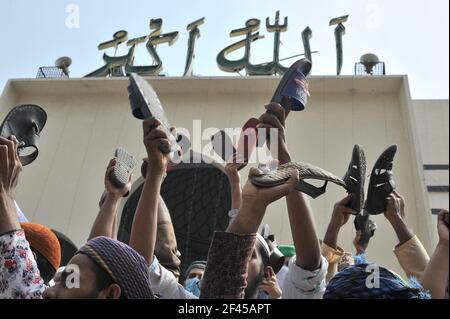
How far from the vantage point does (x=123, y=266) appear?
4.36 feet

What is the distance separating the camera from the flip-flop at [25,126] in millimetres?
2307

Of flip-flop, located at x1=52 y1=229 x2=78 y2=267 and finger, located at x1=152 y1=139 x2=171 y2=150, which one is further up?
flip-flop, located at x1=52 y1=229 x2=78 y2=267

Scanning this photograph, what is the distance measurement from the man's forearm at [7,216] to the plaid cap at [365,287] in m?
0.81

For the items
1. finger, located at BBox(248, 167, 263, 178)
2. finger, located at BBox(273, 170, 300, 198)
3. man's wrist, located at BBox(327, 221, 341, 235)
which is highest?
man's wrist, located at BBox(327, 221, 341, 235)

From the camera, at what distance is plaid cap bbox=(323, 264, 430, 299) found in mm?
1257

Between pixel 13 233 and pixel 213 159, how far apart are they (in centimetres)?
571

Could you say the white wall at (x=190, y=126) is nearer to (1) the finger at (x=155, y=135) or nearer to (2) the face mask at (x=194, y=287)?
(2) the face mask at (x=194, y=287)

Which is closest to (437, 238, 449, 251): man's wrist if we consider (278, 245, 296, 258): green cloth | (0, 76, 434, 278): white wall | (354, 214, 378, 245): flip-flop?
(354, 214, 378, 245): flip-flop

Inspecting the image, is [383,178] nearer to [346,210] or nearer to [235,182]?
[346,210]

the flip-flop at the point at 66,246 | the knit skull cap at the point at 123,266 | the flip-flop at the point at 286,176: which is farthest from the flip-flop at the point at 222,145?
the flip-flop at the point at 66,246

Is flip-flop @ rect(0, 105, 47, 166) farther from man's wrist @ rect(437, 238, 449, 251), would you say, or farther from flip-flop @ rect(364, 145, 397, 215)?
man's wrist @ rect(437, 238, 449, 251)

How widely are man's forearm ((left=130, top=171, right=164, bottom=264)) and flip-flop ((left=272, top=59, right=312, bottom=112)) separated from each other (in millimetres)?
540

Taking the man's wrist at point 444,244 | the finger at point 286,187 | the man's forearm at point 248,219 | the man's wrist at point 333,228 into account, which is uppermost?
the man's wrist at point 333,228
